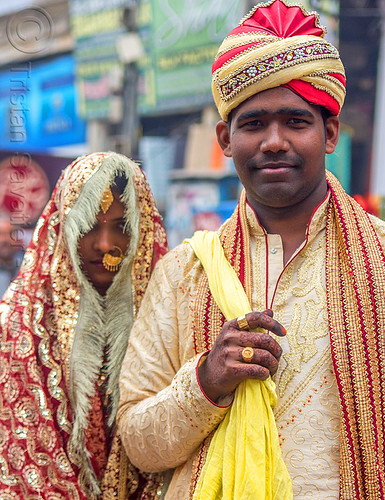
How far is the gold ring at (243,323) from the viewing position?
186 centimetres

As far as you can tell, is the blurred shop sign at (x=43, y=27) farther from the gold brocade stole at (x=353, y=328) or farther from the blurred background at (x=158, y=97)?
the gold brocade stole at (x=353, y=328)

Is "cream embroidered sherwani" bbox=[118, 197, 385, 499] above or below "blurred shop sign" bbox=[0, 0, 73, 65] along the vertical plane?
below

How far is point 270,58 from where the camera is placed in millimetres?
2000

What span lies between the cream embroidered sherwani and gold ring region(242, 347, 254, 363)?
188 millimetres

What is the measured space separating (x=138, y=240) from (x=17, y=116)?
189 cm

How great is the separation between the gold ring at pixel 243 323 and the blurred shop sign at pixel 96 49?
21.7ft

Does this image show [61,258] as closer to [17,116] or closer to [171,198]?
[17,116]

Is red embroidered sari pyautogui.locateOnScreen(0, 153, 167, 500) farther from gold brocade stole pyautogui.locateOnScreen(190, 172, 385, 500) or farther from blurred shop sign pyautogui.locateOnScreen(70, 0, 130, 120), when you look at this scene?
blurred shop sign pyautogui.locateOnScreen(70, 0, 130, 120)

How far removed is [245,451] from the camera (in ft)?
6.06

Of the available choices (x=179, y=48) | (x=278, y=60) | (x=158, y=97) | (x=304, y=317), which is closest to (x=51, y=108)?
(x=158, y=97)

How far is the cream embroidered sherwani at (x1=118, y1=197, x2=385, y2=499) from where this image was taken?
1912mm

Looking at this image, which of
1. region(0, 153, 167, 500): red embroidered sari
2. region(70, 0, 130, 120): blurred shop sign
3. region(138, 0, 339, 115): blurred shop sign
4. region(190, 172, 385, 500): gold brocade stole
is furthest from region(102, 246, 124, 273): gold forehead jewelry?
region(70, 0, 130, 120): blurred shop sign

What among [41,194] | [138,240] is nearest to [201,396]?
[138,240]

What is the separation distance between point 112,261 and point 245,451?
96cm
